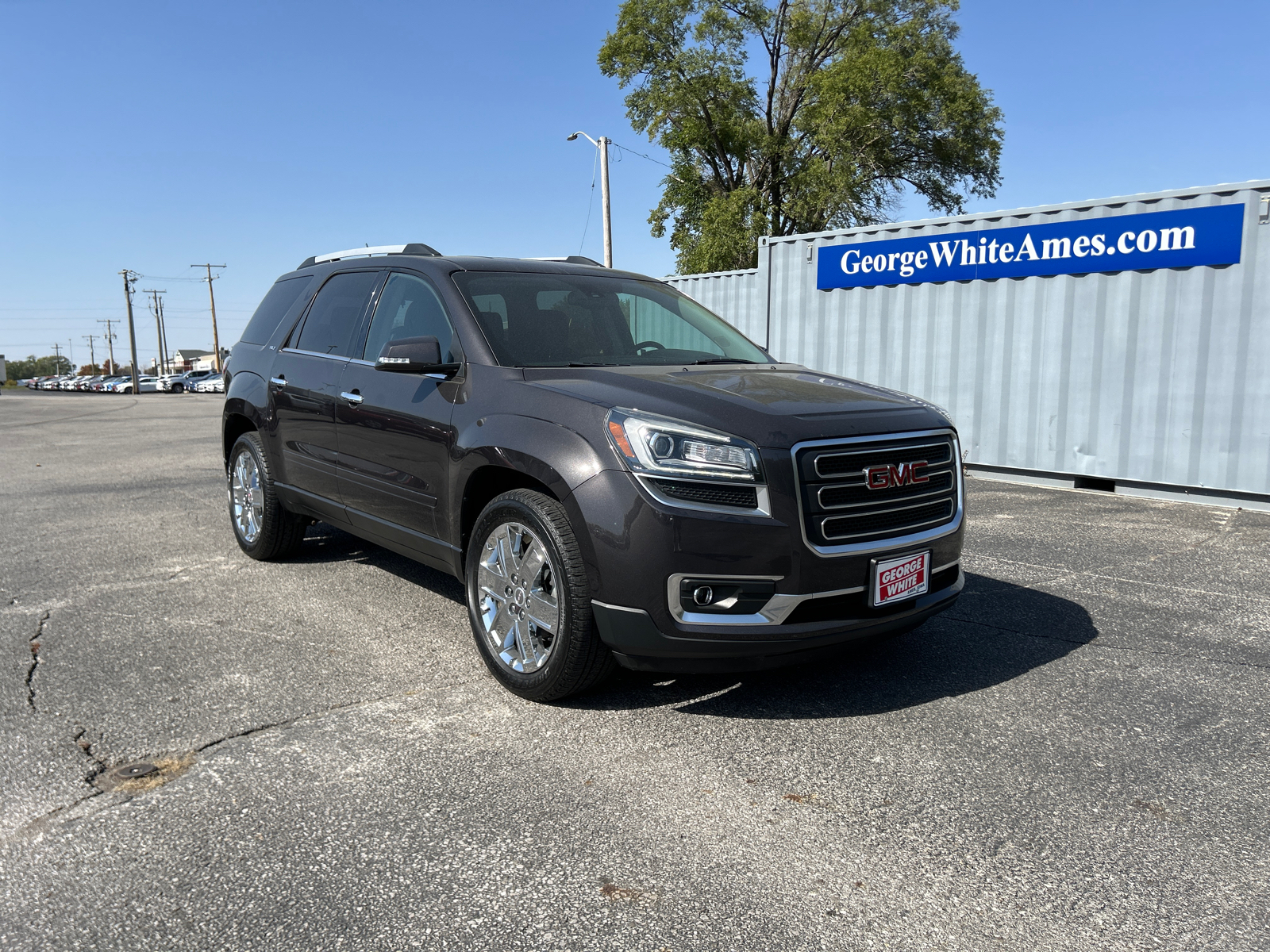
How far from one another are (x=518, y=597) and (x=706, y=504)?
950mm

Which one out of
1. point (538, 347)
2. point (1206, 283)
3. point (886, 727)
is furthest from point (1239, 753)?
point (1206, 283)

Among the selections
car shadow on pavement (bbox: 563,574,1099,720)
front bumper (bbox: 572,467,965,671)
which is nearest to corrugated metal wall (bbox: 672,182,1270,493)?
car shadow on pavement (bbox: 563,574,1099,720)

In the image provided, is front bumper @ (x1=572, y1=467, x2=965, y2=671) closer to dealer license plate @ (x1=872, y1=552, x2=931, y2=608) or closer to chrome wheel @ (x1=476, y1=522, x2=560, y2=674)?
dealer license plate @ (x1=872, y1=552, x2=931, y2=608)

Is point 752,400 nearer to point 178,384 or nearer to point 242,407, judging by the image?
point 242,407

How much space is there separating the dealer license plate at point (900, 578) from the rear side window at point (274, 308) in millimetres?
4026

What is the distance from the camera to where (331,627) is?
15.3ft

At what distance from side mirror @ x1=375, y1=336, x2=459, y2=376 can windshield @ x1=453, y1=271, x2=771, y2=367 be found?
0.83 ft

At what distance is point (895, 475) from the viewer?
140 inches

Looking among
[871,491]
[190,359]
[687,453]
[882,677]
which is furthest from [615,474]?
[190,359]

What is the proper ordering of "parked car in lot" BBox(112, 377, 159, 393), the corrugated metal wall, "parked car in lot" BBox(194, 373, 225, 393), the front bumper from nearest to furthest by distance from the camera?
the front bumper
the corrugated metal wall
"parked car in lot" BBox(194, 373, 225, 393)
"parked car in lot" BBox(112, 377, 159, 393)

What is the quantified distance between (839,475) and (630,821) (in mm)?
1422

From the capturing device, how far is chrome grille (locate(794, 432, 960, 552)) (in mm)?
3318

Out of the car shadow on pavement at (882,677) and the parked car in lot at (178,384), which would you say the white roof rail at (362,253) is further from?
the parked car in lot at (178,384)

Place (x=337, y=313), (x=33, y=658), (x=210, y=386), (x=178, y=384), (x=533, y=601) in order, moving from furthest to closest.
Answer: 1. (x=178, y=384)
2. (x=210, y=386)
3. (x=337, y=313)
4. (x=33, y=658)
5. (x=533, y=601)
